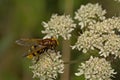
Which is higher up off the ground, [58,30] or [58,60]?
[58,30]

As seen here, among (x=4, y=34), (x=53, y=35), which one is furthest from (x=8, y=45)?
(x=53, y=35)

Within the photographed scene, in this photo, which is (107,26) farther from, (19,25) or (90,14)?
(19,25)

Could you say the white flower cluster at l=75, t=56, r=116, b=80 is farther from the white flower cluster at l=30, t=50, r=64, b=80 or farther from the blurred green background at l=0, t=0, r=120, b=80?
the blurred green background at l=0, t=0, r=120, b=80

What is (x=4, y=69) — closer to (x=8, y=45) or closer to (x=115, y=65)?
(x=8, y=45)

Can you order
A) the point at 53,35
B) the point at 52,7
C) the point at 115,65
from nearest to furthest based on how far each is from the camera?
the point at 115,65, the point at 53,35, the point at 52,7

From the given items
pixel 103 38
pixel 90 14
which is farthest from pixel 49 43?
pixel 90 14

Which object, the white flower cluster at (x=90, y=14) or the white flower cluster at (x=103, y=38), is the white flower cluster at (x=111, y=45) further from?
the white flower cluster at (x=90, y=14)
